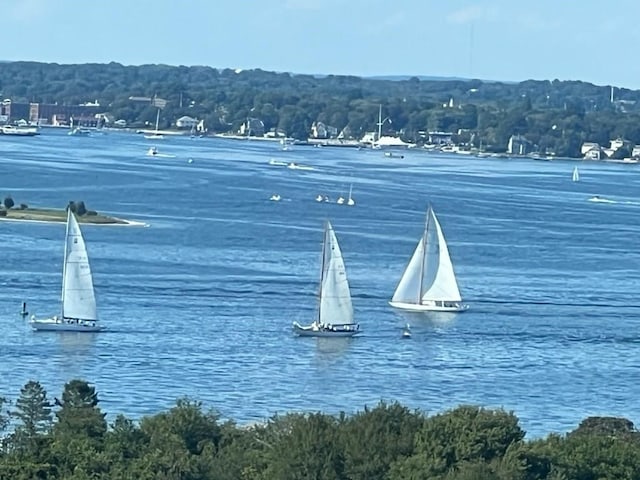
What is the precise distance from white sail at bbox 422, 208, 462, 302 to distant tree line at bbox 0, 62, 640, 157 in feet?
173

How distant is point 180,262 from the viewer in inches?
1084

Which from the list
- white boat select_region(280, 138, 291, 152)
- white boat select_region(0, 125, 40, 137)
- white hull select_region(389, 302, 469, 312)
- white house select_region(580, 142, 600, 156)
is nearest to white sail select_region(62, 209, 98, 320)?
white hull select_region(389, 302, 469, 312)

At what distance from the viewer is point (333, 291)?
72.4ft

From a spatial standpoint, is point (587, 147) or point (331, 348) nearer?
point (331, 348)

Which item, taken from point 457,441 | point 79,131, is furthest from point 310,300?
point 79,131

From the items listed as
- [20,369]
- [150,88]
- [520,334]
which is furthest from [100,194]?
[150,88]

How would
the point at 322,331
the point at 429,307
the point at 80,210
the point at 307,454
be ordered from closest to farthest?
the point at 307,454, the point at 322,331, the point at 429,307, the point at 80,210

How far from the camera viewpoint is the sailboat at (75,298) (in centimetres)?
2106

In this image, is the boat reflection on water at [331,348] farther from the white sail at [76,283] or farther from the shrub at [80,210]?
the shrub at [80,210]

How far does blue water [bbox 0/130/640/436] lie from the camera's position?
18.0 metres

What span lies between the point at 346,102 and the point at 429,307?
6644cm

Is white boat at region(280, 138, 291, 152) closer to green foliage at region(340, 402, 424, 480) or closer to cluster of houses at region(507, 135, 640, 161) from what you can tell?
cluster of houses at region(507, 135, 640, 161)

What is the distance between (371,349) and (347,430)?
10.0 meters

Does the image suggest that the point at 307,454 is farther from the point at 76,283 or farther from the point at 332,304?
the point at 332,304
